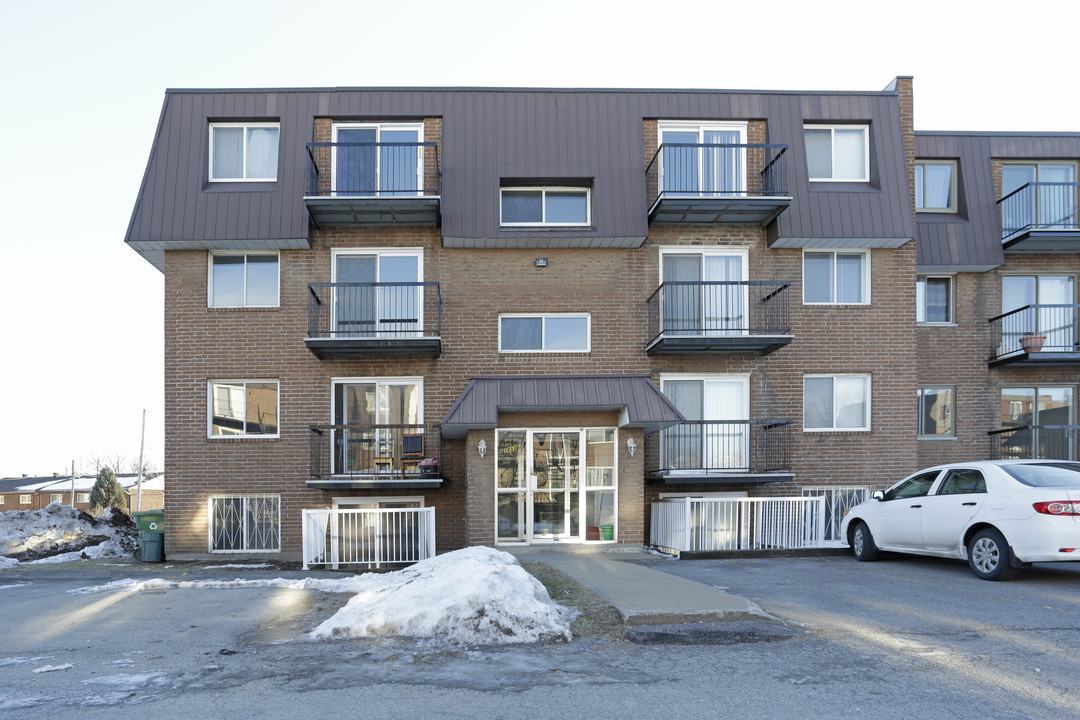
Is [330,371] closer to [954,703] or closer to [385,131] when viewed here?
[385,131]

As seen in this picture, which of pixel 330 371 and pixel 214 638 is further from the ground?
pixel 330 371

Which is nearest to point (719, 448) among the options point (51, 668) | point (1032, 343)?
point (1032, 343)

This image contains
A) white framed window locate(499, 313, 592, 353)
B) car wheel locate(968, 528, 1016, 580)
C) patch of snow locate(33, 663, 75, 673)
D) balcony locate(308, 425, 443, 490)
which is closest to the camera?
patch of snow locate(33, 663, 75, 673)

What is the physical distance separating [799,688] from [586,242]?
40.3 ft

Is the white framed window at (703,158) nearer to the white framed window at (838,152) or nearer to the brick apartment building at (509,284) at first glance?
the brick apartment building at (509,284)

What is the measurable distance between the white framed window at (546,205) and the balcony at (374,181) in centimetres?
156

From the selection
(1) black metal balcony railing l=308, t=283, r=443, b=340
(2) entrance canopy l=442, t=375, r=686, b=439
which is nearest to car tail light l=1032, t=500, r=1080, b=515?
(2) entrance canopy l=442, t=375, r=686, b=439

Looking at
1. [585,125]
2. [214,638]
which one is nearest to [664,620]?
[214,638]

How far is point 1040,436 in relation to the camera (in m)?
19.6

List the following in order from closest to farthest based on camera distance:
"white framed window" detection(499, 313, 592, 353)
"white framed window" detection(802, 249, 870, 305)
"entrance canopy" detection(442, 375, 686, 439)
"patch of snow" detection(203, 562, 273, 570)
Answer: "entrance canopy" detection(442, 375, 686, 439) < "patch of snow" detection(203, 562, 273, 570) < "white framed window" detection(499, 313, 592, 353) < "white framed window" detection(802, 249, 870, 305)

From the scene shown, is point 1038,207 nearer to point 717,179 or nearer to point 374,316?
point 717,179

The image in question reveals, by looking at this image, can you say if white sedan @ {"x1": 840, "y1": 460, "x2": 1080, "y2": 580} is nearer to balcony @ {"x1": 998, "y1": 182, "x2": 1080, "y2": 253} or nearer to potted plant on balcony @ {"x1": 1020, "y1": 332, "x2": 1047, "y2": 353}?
potted plant on balcony @ {"x1": 1020, "y1": 332, "x2": 1047, "y2": 353}

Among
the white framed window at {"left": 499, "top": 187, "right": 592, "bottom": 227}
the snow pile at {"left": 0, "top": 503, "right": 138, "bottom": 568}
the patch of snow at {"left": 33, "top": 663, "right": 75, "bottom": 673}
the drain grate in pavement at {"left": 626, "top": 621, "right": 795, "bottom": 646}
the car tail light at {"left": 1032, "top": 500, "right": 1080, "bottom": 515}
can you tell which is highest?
the white framed window at {"left": 499, "top": 187, "right": 592, "bottom": 227}

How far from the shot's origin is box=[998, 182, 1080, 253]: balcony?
1923 centimetres
